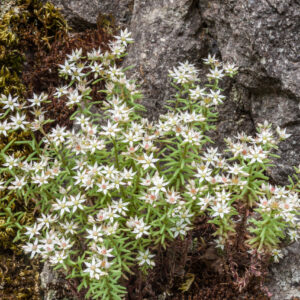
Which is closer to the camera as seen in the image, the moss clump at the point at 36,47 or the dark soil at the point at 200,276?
the dark soil at the point at 200,276

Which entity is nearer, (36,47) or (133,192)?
(133,192)

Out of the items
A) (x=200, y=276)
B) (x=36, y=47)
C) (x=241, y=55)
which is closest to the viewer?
(x=200, y=276)

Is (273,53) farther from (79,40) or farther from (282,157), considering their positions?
(79,40)

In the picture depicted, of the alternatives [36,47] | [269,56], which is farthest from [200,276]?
[36,47]

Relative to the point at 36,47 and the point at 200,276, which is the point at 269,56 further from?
the point at 36,47

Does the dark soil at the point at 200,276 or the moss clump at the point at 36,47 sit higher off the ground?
the moss clump at the point at 36,47

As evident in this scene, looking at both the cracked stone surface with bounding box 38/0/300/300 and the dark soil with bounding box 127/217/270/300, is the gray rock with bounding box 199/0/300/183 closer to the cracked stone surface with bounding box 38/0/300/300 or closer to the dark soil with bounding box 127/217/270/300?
the cracked stone surface with bounding box 38/0/300/300

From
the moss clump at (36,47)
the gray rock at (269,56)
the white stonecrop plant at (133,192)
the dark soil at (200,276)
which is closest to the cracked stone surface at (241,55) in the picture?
the gray rock at (269,56)

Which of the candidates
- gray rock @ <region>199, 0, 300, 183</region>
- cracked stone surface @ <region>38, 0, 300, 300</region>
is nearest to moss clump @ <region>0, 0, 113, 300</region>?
cracked stone surface @ <region>38, 0, 300, 300</region>

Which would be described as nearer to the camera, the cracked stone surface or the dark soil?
the dark soil

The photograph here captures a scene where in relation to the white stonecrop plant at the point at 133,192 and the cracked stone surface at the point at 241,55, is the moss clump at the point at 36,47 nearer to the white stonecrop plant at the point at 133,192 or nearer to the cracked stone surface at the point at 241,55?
the cracked stone surface at the point at 241,55

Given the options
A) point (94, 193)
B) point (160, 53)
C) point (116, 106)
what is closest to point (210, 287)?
point (94, 193)

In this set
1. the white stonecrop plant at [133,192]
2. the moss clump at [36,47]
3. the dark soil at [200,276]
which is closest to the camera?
the white stonecrop plant at [133,192]
